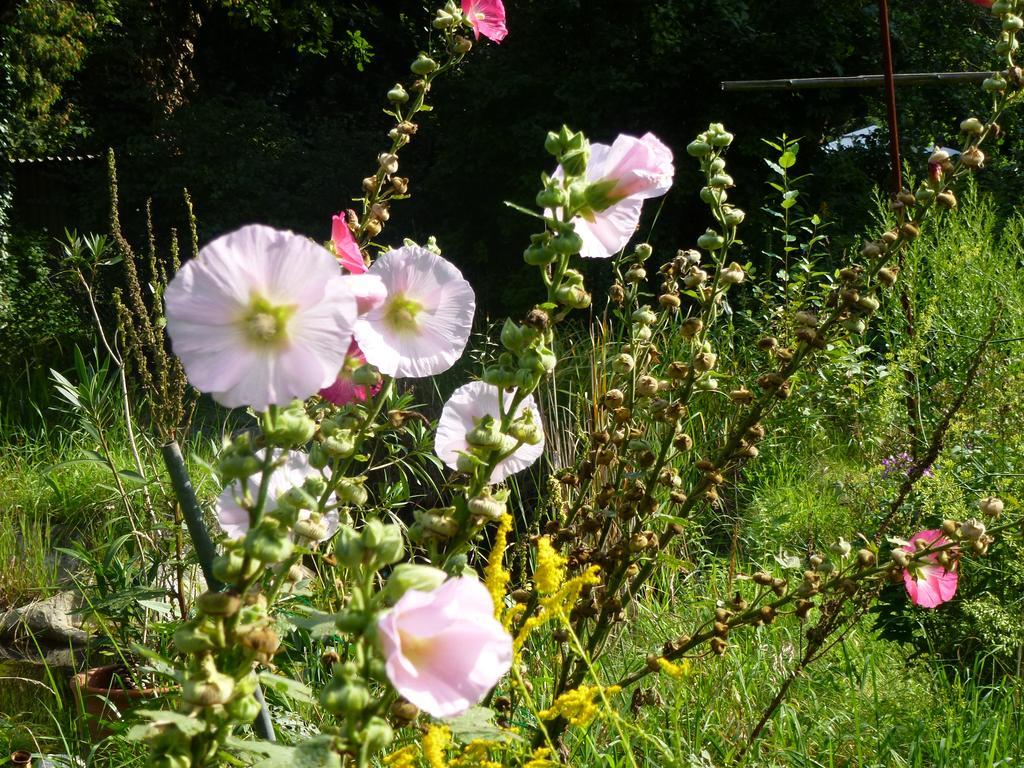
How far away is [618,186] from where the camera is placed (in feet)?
2.32

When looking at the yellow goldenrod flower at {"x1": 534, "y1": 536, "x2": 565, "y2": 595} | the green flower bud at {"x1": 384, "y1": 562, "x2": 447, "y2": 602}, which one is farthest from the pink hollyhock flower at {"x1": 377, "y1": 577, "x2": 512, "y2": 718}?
the yellow goldenrod flower at {"x1": 534, "y1": 536, "x2": 565, "y2": 595}

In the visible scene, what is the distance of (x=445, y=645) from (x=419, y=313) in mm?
293

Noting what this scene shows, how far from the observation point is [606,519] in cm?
109

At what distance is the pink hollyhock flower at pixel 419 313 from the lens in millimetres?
723

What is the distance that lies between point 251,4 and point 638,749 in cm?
787

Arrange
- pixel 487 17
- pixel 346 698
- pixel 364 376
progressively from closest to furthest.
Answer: pixel 346 698, pixel 364 376, pixel 487 17

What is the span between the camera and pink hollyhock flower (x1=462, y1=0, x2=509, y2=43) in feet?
4.22

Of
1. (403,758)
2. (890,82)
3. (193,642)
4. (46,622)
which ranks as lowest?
(46,622)

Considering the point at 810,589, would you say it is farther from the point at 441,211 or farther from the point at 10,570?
the point at 441,211

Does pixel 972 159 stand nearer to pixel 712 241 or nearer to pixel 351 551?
pixel 712 241

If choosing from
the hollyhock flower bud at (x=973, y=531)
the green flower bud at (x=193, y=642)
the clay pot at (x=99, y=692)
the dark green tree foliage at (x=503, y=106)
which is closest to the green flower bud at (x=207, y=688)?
the green flower bud at (x=193, y=642)

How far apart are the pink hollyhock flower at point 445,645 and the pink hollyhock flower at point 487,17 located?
0.96 m

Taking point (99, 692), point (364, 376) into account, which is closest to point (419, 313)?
point (364, 376)

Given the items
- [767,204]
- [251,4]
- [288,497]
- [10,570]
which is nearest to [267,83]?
[251,4]
